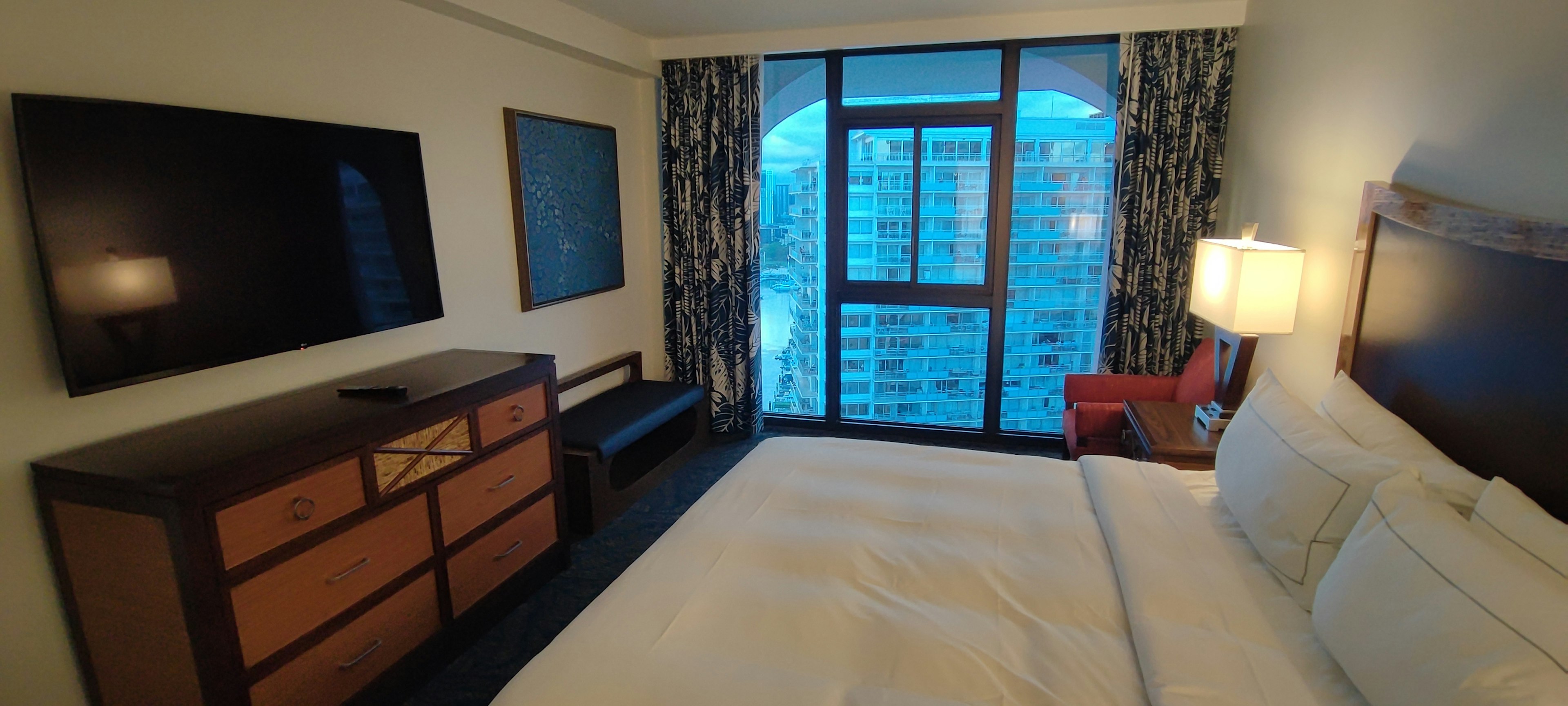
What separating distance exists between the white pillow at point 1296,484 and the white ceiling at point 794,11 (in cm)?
231

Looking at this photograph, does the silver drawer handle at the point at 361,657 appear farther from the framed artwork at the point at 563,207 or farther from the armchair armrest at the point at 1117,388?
the armchair armrest at the point at 1117,388

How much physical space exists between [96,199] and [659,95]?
309 centimetres

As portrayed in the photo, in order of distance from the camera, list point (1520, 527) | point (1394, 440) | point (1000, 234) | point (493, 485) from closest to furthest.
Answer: point (1520, 527), point (1394, 440), point (493, 485), point (1000, 234)

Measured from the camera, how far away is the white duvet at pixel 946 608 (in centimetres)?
136

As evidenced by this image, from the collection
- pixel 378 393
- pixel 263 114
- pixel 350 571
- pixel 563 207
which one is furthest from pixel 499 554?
pixel 563 207

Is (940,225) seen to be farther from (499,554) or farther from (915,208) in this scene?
(499,554)

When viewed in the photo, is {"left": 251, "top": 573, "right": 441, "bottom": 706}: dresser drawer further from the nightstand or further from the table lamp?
the table lamp

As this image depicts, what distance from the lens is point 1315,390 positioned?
99.0 inches

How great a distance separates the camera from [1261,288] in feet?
8.27

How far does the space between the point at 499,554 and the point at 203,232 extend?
4.44ft

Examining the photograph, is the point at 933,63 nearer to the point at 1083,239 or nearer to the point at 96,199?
the point at 1083,239

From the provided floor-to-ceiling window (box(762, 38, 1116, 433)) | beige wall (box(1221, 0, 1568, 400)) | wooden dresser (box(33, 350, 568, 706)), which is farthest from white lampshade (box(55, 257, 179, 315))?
beige wall (box(1221, 0, 1568, 400))

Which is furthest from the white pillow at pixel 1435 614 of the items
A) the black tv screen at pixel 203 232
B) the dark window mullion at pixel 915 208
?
the dark window mullion at pixel 915 208

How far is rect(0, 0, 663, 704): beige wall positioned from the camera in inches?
66.3
